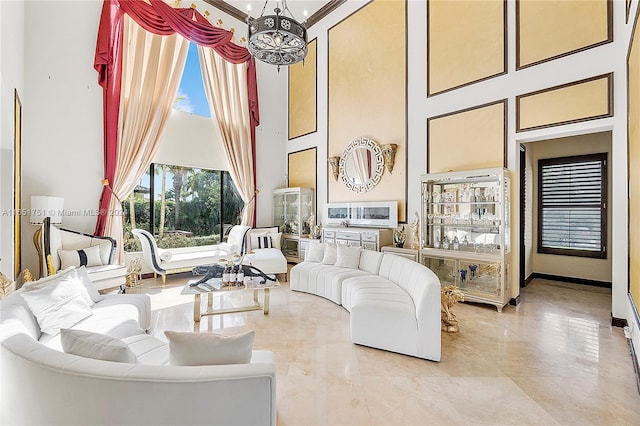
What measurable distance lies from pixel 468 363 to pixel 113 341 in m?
2.66

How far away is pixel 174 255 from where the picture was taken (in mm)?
5629

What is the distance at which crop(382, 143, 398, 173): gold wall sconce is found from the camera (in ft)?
18.0

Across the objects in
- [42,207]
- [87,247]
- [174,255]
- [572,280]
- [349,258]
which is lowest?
[572,280]

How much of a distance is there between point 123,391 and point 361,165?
5.43 m

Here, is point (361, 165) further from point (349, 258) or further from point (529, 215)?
point (529, 215)

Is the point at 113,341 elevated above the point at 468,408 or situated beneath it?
elevated above

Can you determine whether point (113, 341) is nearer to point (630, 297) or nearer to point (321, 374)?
point (321, 374)

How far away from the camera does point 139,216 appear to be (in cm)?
560

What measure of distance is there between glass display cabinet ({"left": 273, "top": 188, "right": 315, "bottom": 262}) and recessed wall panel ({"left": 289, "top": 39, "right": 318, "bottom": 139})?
5.10 feet

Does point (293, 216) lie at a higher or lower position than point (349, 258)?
higher

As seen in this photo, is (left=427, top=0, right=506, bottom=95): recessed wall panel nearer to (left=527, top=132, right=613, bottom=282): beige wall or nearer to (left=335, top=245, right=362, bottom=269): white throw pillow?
(left=527, top=132, right=613, bottom=282): beige wall

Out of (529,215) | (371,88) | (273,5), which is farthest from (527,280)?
(273,5)

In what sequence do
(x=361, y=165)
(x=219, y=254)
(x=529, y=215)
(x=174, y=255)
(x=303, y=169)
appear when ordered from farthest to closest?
1. (x=303, y=169)
2. (x=361, y=165)
3. (x=219, y=254)
4. (x=174, y=255)
5. (x=529, y=215)

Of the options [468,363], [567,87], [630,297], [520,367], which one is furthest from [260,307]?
[567,87]
